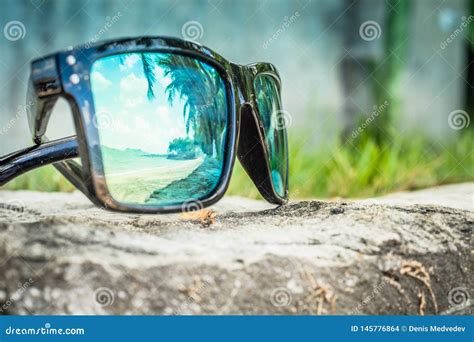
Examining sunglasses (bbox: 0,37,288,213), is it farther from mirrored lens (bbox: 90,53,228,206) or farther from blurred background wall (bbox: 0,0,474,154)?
blurred background wall (bbox: 0,0,474,154)

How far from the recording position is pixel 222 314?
0.51 m

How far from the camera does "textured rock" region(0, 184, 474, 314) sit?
0.48 meters

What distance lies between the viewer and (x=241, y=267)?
50cm

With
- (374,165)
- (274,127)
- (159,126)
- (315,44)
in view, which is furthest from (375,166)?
(159,126)

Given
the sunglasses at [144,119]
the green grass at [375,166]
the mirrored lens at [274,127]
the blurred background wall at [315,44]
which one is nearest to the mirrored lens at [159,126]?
the sunglasses at [144,119]

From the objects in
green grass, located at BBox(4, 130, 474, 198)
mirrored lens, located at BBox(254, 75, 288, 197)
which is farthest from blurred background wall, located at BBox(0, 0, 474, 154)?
mirrored lens, located at BBox(254, 75, 288, 197)

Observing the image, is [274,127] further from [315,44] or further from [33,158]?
[315,44]

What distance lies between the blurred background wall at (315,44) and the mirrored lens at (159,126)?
0.25 meters

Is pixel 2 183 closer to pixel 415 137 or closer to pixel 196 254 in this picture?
pixel 196 254

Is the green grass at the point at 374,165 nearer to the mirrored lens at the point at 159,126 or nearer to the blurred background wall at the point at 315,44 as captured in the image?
the blurred background wall at the point at 315,44

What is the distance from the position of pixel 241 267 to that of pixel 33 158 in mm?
312

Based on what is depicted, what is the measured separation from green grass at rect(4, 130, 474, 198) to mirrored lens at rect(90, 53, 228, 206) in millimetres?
339

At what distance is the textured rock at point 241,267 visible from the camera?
Answer: 0.48 meters

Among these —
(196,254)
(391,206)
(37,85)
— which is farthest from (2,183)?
(391,206)
